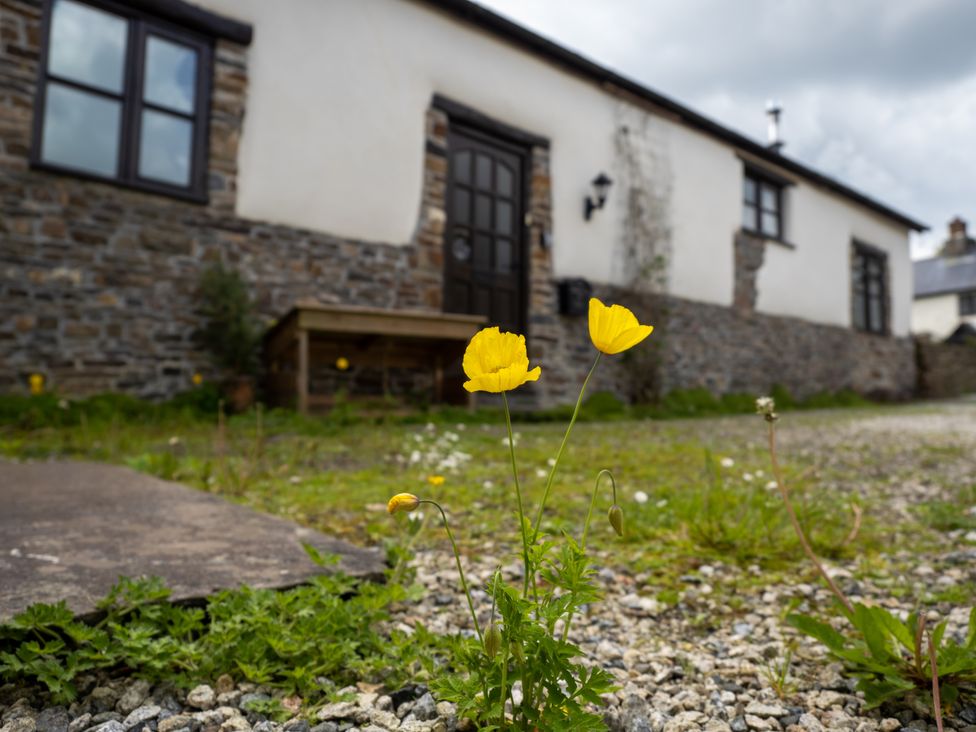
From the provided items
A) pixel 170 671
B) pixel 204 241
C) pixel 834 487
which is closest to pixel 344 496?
pixel 170 671

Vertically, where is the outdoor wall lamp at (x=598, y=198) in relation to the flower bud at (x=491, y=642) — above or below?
above

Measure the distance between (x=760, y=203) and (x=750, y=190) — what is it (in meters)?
0.31

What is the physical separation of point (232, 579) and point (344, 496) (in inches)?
43.9

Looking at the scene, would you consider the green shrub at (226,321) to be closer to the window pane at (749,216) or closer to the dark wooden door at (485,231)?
the dark wooden door at (485,231)

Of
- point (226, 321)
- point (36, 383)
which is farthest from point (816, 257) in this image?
point (36, 383)

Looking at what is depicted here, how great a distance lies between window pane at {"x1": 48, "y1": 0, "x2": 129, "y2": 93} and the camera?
4.69 m

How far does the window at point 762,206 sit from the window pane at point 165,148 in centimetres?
820

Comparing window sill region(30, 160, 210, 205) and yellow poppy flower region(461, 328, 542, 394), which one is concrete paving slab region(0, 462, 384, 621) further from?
window sill region(30, 160, 210, 205)

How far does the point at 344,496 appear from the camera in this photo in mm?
2334

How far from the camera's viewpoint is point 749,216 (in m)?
10.6

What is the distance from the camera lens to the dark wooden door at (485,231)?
271 inches

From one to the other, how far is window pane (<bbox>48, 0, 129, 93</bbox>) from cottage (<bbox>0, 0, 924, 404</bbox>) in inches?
0.6

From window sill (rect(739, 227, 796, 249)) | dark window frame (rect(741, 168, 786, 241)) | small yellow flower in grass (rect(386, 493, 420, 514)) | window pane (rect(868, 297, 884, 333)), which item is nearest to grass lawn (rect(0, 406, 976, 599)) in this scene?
small yellow flower in grass (rect(386, 493, 420, 514))

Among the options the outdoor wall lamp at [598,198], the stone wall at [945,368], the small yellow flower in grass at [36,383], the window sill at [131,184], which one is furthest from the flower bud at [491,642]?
the stone wall at [945,368]
